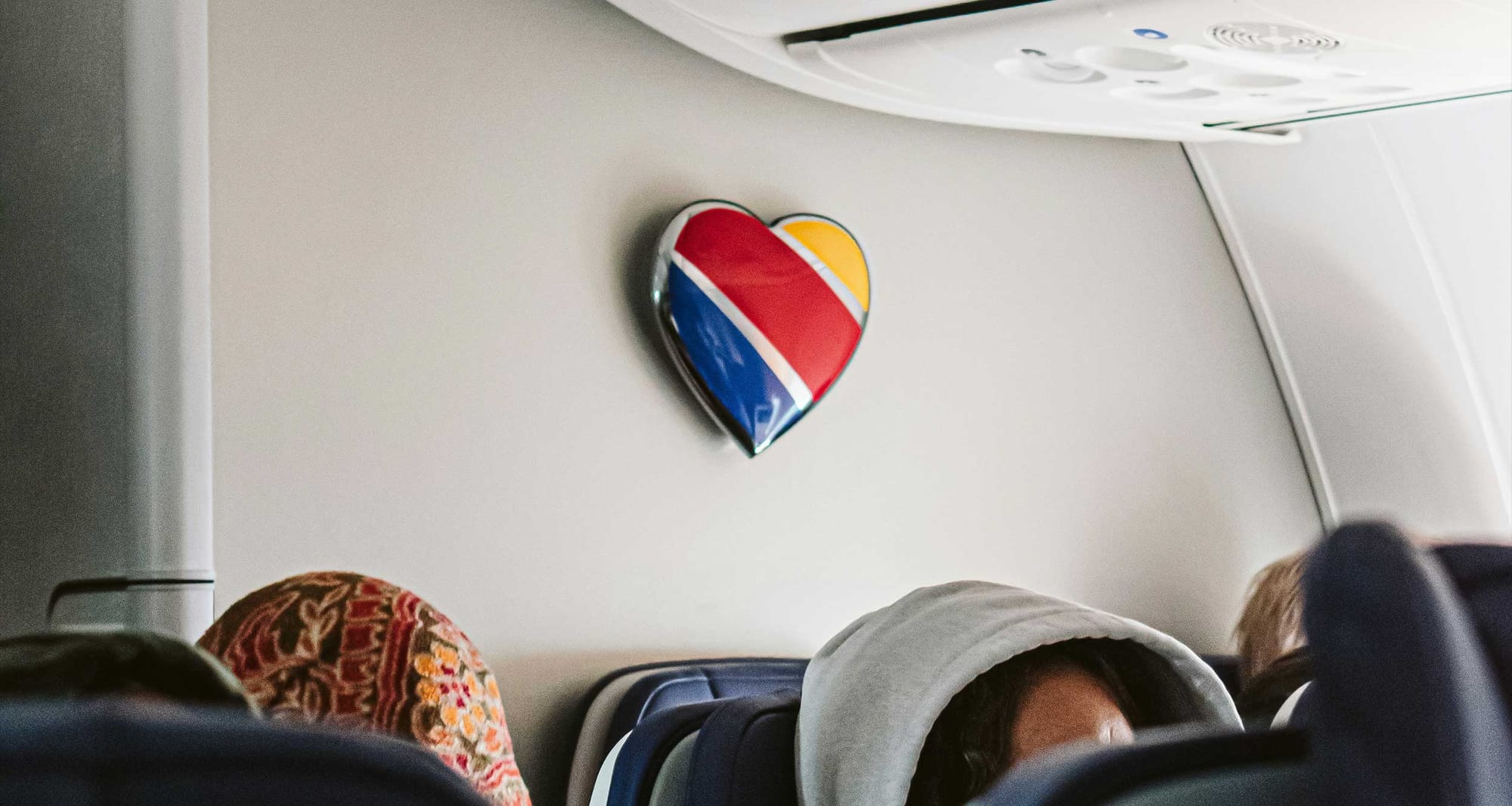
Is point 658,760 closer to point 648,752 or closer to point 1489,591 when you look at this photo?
point 648,752

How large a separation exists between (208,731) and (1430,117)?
3.22 meters

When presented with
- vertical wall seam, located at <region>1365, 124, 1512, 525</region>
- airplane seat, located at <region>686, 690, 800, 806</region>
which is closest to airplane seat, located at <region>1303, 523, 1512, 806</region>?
airplane seat, located at <region>686, 690, 800, 806</region>

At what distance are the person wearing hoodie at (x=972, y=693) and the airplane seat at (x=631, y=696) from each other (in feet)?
3.23

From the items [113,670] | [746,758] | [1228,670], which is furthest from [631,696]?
[113,670]

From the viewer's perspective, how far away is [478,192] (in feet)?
6.37

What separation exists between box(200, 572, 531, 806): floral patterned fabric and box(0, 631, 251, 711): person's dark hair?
49 cm

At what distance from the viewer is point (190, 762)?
29 centimetres

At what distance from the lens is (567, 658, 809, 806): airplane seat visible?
185 cm

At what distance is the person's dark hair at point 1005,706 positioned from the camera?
830 millimetres

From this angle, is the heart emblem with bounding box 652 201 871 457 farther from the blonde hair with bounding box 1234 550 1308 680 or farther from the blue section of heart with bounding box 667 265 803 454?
the blonde hair with bounding box 1234 550 1308 680

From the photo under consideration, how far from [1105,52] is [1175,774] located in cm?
186

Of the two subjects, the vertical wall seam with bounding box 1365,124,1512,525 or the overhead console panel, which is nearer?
the overhead console panel

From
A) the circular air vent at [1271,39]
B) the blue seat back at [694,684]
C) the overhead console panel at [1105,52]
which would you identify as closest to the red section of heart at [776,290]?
the overhead console panel at [1105,52]

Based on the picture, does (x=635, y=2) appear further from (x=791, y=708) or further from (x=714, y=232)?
(x=791, y=708)
